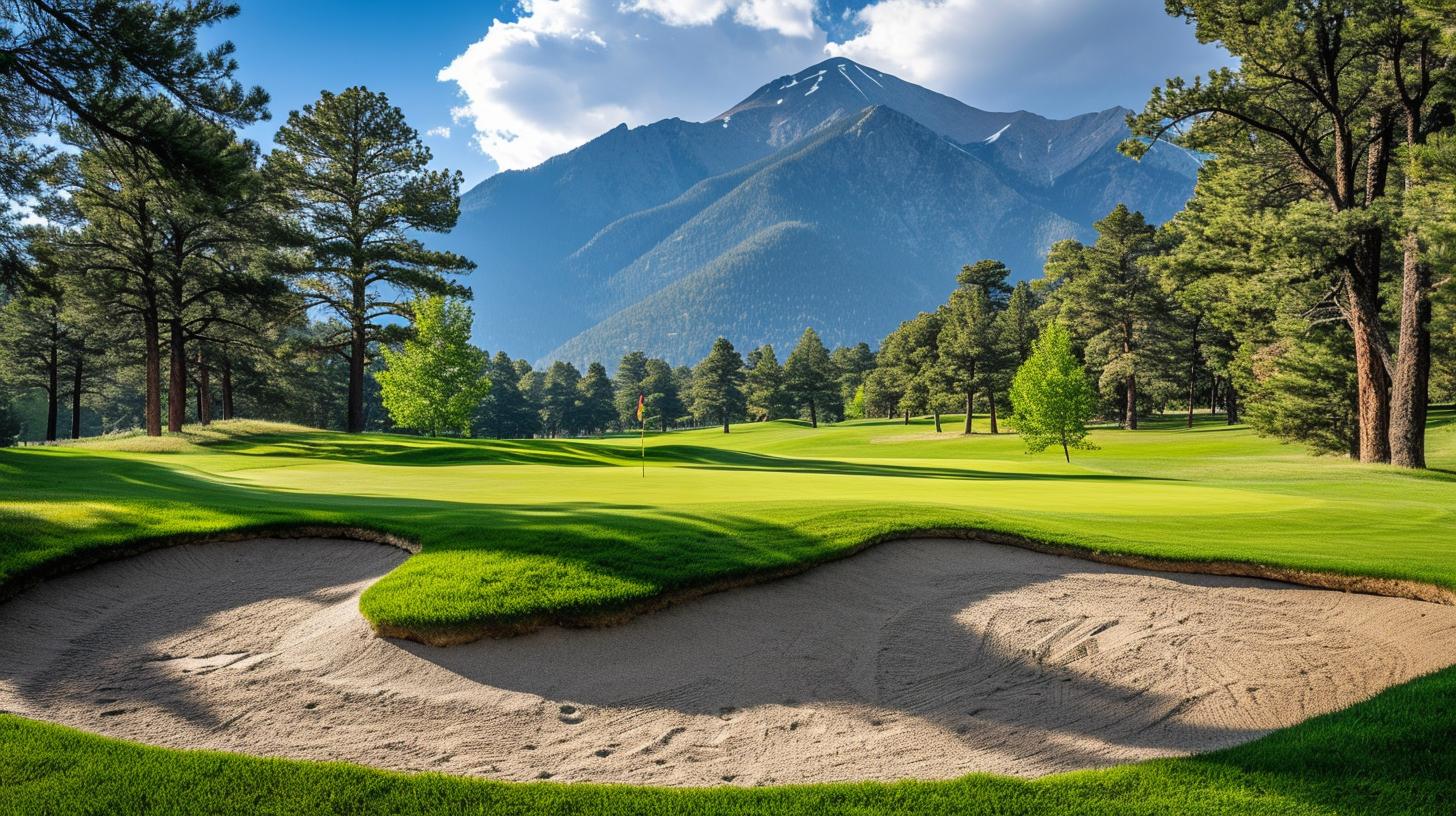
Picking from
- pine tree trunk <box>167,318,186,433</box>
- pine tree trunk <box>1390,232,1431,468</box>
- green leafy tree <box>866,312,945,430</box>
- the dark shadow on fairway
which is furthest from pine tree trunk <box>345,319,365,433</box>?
green leafy tree <box>866,312,945,430</box>

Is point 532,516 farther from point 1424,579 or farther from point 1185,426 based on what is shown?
point 1185,426

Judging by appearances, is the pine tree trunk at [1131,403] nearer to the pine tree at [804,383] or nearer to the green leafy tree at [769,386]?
the pine tree at [804,383]

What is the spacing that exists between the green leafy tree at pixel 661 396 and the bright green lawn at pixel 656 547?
6984 centimetres

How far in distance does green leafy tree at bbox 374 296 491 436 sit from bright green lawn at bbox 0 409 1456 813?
18.8m

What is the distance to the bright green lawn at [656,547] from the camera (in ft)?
11.8

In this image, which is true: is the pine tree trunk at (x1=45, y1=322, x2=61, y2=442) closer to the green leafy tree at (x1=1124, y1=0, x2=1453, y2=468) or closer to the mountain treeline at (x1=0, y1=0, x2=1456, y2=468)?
the mountain treeline at (x1=0, y1=0, x2=1456, y2=468)

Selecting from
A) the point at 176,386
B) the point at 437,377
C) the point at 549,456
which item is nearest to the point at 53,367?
the point at 437,377

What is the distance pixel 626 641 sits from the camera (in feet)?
19.9

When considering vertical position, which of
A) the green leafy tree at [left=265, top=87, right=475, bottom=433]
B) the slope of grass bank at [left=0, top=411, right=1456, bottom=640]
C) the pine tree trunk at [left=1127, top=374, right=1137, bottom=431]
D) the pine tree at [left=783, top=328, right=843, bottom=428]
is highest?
the green leafy tree at [left=265, top=87, right=475, bottom=433]

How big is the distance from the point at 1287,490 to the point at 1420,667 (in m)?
15.2

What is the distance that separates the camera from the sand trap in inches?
182

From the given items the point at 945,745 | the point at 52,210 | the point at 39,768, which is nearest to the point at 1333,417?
the point at 945,745

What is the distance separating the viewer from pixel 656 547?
24.7ft

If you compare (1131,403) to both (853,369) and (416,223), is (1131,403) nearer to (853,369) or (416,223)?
(416,223)
